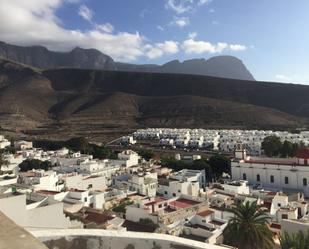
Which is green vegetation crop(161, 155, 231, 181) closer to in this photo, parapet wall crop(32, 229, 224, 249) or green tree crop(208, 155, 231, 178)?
green tree crop(208, 155, 231, 178)

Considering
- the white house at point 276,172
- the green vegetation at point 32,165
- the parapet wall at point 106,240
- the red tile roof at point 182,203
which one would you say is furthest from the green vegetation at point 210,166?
the parapet wall at point 106,240

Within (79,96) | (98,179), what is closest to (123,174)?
(98,179)

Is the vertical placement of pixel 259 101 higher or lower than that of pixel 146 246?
higher

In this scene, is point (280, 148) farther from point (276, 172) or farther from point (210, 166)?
point (276, 172)

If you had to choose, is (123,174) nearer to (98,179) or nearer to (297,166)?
(98,179)

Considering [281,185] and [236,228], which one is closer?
[236,228]
